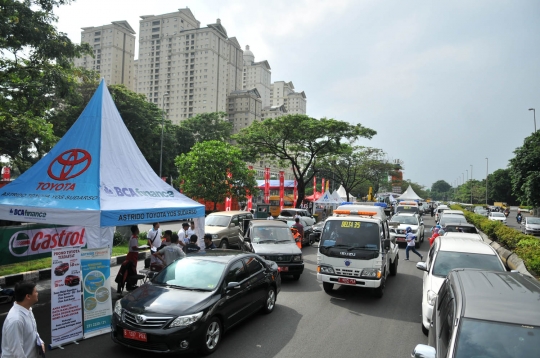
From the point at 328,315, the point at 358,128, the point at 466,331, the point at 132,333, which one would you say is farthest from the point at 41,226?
the point at 358,128

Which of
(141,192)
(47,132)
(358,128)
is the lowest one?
(141,192)

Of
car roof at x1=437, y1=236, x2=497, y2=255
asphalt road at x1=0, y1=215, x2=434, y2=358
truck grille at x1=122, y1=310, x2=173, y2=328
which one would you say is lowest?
asphalt road at x1=0, y1=215, x2=434, y2=358

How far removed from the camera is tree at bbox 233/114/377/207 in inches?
1166

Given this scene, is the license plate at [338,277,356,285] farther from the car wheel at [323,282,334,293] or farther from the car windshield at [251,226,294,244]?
the car windshield at [251,226,294,244]

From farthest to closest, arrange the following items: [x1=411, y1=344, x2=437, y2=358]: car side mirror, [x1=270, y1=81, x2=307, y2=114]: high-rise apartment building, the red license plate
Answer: [x1=270, y1=81, x2=307, y2=114]: high-rise apartment building → the red license plate → [x1=411, y1=344, x2=437, y2=358]: car side mirror

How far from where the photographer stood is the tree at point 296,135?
29.6 m

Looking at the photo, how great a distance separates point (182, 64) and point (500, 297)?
117019mm

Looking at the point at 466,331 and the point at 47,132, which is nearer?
the point at 466,331

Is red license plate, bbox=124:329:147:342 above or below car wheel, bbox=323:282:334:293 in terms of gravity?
above

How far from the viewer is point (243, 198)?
26.6 meters

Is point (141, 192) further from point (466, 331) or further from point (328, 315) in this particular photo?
point (466, 331)

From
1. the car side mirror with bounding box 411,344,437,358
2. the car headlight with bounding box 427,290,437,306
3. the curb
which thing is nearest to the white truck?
the car headlight with bounding box 427,290,437,306

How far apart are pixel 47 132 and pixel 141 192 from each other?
7198 millimetres

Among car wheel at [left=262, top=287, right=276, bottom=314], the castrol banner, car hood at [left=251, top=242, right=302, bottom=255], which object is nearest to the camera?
car wheel at [left=262, top=287, right=276, bottom=314]
